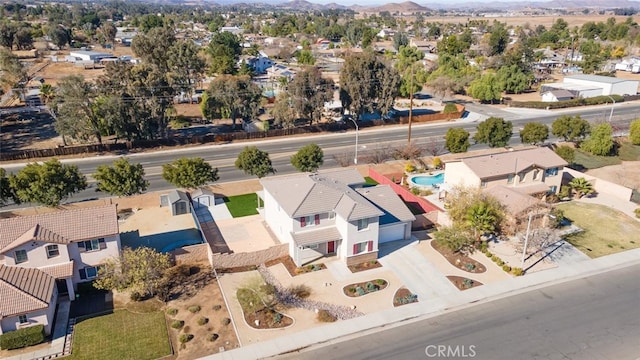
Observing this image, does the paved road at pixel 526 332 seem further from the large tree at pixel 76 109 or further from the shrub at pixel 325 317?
the large tree at pixel 76 109

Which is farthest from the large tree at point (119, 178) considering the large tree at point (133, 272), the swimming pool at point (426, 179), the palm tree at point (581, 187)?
the palm tree at point (581, 187)

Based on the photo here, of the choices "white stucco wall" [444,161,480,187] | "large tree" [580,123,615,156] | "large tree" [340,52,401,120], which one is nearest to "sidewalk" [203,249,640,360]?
"white stucco wall" [444,161,480,187]

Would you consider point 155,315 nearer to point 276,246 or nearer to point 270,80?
point 276,246

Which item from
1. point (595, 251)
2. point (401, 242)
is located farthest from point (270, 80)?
point (595, 251)

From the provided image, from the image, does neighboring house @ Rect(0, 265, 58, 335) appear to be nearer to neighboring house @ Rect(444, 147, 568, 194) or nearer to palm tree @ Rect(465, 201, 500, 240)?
palm tree @ Rect(465, 201, 500, 240)

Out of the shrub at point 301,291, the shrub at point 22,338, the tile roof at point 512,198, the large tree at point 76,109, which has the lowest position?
the shrub at point 301,291

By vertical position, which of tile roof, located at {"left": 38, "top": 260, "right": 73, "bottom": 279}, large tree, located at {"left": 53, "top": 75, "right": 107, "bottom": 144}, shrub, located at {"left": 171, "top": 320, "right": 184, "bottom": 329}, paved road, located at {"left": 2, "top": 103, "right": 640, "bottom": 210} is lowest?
shrub, located at {"left": 171, "top": 320, "right": 184, "bottom": 329}

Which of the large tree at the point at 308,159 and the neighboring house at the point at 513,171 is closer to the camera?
the neighboring house at the point at 513,171
